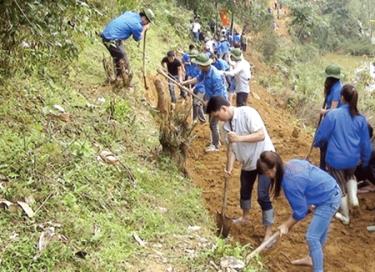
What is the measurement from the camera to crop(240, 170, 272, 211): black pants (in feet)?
18.9

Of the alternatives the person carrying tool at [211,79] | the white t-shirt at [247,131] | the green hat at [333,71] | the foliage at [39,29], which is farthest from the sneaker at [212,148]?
the foliage at [39,29]

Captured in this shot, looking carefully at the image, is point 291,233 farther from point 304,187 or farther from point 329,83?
point 329,83

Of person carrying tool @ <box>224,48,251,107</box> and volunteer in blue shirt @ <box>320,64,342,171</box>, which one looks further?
person carrying tool @ <box>224,48,251,107</box>

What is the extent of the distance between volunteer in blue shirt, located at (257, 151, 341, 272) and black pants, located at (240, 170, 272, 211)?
2.78ft

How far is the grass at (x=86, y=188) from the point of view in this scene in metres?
4.52

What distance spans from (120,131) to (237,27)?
2594cm

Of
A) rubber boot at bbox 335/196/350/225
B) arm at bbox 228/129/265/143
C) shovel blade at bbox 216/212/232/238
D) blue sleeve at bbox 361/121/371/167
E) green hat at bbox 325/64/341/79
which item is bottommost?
shovel blade at bbox 216/212/232/238

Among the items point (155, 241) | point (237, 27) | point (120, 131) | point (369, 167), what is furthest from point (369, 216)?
point (237, 27)

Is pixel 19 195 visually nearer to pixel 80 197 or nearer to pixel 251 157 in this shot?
pixel 80 197

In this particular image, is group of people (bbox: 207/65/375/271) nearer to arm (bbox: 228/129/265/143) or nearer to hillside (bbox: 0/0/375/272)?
arm (bbox: 228/129/265/143)

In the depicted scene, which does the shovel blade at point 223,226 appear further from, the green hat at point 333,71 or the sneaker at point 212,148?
the sneaker at point 212,148

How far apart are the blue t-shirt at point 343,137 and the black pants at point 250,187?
95 centimetres

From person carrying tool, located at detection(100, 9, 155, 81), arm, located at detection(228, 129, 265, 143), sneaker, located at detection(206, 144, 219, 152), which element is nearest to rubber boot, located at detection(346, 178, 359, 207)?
arm, located at detection(228, 129, 265, 143)

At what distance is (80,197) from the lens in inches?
212
